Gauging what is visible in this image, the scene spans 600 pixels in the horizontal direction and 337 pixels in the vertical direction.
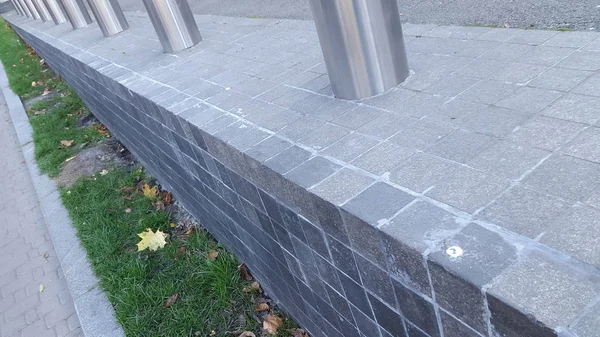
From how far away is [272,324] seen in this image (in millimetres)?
3459

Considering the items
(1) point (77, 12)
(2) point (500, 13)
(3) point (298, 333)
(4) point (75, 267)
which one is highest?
(1) point (77, 12)

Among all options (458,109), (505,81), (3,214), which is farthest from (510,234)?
(3,214)

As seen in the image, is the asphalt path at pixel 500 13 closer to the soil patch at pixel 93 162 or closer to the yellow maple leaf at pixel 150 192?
the soil patch at pixel 93 162

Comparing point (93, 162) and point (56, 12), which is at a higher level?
point (56, 12)

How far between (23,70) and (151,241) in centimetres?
972

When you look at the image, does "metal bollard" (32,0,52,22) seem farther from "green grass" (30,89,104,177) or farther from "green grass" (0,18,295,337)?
"green grass" (0,18,295,337)

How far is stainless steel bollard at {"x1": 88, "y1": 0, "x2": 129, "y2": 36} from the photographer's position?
262 inches

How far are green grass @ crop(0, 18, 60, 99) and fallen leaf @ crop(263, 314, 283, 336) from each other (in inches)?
329

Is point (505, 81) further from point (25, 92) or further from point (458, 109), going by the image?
point (25, 92)

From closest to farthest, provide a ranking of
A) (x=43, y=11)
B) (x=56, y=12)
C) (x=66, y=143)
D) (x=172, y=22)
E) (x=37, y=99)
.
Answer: (x=172, y=22) → (x=66, y=143) → (x=37, y=99) → (x=56, y=12) → (x=43, y=11)

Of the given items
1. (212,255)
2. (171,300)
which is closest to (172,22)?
(212,255)

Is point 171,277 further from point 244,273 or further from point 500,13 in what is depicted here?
point 500,13

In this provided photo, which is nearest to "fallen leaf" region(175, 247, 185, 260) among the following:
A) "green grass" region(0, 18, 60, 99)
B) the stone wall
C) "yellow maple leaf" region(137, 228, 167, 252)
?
"yellow maple leaf" region(137, 228, 167, 252)

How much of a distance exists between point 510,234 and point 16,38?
19.3 metres
